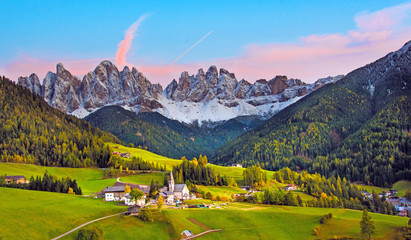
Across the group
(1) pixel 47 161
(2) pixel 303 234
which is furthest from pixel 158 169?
(2) pixel 303 234

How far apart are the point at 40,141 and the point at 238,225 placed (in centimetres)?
12589

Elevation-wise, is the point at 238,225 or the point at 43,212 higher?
the point at 43,212

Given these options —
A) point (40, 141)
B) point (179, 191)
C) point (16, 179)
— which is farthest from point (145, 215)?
point (40, 141)

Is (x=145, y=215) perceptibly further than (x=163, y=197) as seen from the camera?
No

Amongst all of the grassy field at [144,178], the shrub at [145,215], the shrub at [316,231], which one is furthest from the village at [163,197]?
the shrub at [316,231]

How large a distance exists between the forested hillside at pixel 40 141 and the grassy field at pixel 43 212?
65675mm

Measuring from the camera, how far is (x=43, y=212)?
241ft

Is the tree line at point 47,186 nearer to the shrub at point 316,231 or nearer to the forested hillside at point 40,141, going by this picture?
the forested hillside at point 40,141

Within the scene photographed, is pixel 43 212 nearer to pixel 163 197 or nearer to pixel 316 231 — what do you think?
pixel 163 197

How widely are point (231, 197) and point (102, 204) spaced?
153 ft

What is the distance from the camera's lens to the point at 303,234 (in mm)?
75000

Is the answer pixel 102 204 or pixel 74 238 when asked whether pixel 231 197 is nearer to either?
pixel 102 204

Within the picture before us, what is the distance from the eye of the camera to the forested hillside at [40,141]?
512ft

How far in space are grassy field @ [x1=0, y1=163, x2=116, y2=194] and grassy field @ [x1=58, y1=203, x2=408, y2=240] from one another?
49.1 metres
